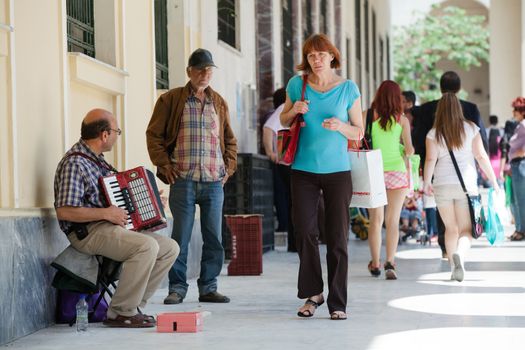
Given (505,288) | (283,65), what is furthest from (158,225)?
(283,65)

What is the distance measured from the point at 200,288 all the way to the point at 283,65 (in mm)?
10682

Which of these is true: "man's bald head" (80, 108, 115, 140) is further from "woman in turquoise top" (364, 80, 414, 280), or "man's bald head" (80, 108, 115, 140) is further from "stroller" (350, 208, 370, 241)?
"stroller" (350, 208, 370, 241)

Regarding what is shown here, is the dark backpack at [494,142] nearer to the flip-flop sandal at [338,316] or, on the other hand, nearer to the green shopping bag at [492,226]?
the green shopping bag at [492,226]

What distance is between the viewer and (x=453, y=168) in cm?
1080

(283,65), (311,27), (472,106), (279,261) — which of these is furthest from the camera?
(311,27)

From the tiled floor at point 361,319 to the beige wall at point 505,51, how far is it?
36118 millimetres

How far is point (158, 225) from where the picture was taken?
8.21 meters

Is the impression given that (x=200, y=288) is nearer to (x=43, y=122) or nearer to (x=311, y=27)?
(x=43, y=122)

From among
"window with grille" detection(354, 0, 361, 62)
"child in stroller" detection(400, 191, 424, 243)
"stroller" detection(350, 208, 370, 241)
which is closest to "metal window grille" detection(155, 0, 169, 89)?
"child in stroller" detection(400, 191, 424, 243)

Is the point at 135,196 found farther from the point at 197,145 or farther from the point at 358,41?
the point at 358,41

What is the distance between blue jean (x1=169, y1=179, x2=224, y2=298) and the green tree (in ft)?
193

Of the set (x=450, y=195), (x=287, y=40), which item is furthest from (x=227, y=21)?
(x=450, y=195)

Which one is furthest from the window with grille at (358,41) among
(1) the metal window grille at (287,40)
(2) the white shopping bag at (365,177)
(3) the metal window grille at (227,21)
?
(2) the white shopping bag at (365,177)

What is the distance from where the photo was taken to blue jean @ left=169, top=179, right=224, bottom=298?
948cm
